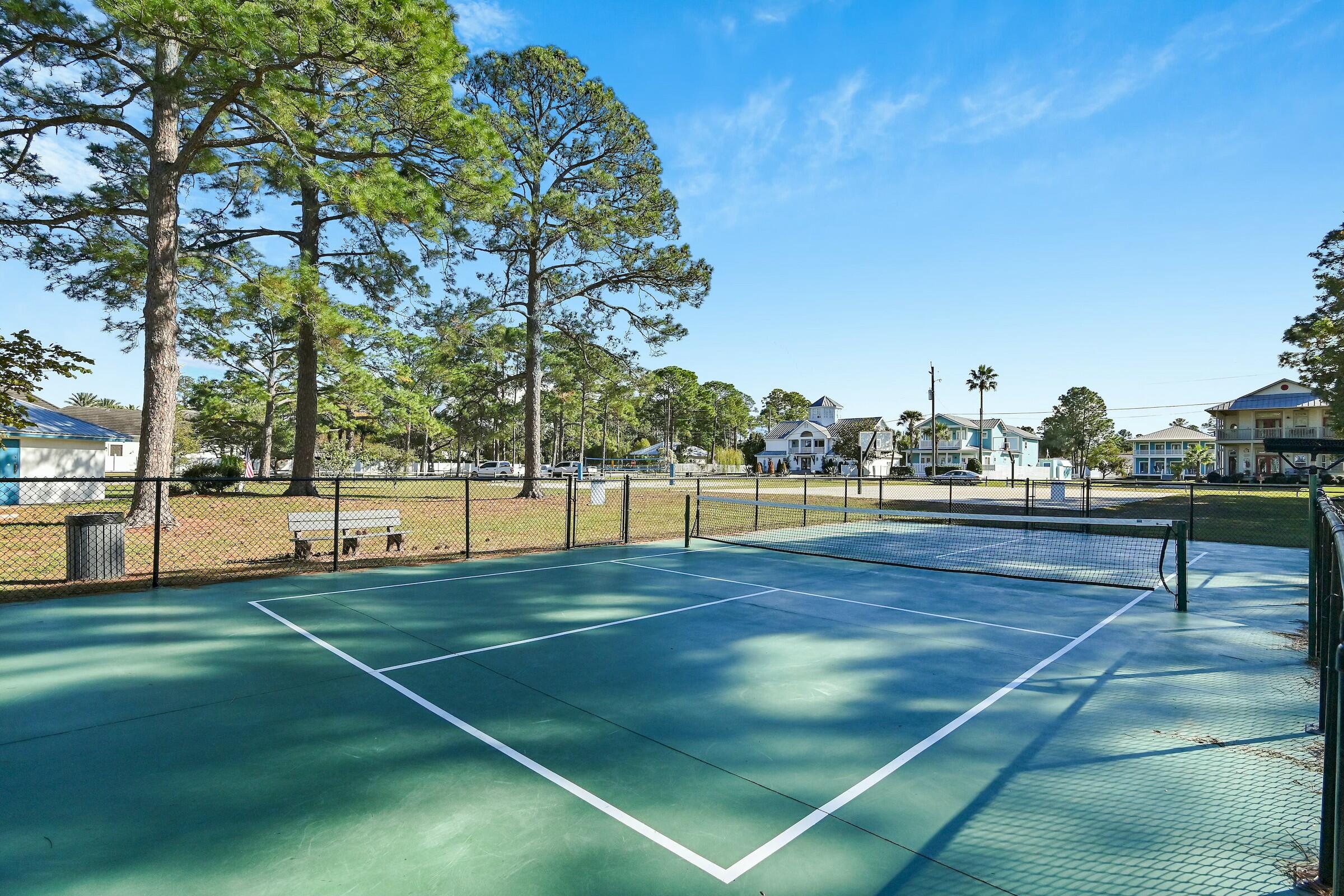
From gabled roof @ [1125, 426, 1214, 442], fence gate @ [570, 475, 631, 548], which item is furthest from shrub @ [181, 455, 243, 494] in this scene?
gabled roof @ [1125, 426, 1214, 442]

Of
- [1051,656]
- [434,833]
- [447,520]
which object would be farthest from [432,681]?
[447,520]

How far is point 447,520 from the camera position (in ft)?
57.0

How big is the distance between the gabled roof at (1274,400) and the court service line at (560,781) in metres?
72.0

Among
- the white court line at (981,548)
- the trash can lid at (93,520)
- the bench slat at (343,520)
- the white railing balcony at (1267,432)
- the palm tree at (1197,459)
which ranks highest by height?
the white railing balcony at (1267,432)

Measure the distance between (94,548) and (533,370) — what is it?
16038 millimetres

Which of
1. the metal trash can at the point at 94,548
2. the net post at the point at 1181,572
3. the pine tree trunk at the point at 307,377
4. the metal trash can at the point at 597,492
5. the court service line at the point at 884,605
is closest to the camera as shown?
the court service line at the point at 884,605

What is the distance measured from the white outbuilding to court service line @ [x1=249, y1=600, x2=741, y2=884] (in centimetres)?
2525

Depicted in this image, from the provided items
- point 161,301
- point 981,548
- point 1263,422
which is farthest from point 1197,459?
point 161,301

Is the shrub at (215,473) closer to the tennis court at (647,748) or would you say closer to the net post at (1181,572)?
the tennis court at (647,748)

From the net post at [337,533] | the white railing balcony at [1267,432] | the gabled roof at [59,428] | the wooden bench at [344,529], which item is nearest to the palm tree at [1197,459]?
the white railing balcony at [1267,432]

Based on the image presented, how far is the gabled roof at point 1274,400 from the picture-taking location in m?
52.9

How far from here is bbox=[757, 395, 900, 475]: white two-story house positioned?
75.8 m

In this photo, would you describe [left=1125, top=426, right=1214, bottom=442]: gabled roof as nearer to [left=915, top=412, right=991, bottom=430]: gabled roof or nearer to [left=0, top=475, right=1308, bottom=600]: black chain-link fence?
[left=915, top=412, right=991, bottom=430]: gabled roof

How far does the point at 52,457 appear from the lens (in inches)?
961
